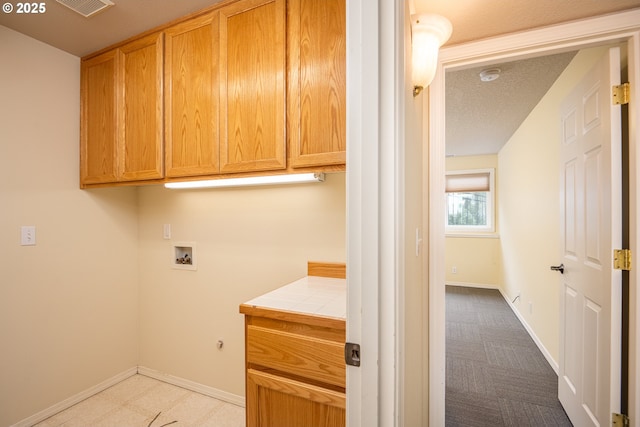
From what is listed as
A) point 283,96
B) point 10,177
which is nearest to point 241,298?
point 283,96

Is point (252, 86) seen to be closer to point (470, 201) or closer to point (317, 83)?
point (317, 83)

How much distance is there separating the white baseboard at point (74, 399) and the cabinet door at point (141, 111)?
156cm

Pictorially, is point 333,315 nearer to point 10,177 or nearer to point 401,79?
point 401,79

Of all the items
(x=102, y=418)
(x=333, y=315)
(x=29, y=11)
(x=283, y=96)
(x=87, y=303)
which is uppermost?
(x=29, y=11)

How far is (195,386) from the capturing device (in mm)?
Answer: 2180

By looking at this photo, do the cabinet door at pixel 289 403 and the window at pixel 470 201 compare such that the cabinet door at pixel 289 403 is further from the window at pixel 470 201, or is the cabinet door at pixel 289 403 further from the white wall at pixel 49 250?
the window at pixel 470 201

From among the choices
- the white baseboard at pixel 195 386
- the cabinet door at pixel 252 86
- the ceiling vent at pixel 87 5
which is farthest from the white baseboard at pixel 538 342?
the ceiling vent at pixel 87 5

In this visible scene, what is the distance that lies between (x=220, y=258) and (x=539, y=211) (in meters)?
A: 3.11

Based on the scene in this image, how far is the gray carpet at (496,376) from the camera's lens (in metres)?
1.92

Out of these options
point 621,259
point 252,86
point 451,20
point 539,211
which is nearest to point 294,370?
point 252,86

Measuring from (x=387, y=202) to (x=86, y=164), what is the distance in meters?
2.30

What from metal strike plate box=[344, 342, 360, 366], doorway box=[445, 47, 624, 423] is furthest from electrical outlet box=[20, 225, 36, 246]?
doorway box=[445, 47, 624, 423]

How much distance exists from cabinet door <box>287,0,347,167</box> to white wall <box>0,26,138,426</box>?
1.72m

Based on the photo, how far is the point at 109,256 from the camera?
2262 millimetres
